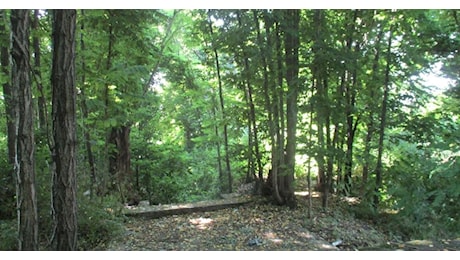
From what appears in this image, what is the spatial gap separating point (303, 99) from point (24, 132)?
2687 millimetres

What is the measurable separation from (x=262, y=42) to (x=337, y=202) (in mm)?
2039

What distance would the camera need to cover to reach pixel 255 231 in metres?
3.03

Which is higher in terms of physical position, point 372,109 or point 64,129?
point 372,109

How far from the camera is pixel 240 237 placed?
2900 mm

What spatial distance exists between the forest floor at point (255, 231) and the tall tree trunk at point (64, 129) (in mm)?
896

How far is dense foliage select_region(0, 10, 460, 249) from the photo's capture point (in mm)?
2881

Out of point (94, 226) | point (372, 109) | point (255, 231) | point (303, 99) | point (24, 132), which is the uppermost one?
point (303, 99)

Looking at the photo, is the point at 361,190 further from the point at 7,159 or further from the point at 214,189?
the point at 7,159

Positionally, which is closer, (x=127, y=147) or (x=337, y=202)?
(x=337, y=202)

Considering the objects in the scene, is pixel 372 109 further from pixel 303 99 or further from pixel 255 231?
pixel 255 231

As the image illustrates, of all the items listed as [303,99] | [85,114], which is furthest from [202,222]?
[303,99]

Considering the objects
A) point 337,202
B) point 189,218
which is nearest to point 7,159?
point 189,218

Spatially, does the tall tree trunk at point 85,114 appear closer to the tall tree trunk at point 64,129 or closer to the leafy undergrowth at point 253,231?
the leafy undergrowth at point 253,231

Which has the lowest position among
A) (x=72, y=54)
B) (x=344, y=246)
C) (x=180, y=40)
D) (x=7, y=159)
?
(x=344, y=246)
